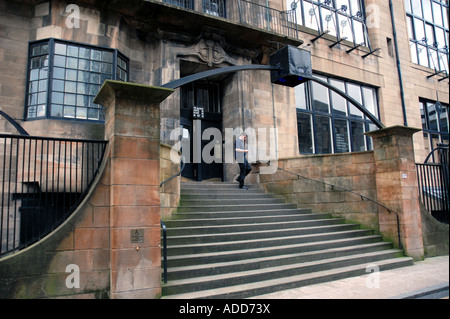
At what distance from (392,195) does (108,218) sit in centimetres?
716

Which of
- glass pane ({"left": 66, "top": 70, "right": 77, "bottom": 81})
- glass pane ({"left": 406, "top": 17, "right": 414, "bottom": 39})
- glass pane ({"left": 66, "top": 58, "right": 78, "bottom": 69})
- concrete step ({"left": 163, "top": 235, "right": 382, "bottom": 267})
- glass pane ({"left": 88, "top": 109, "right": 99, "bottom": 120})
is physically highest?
glass pane ({"left": 406, "top": 17, "right": 414, "bottom": 39})

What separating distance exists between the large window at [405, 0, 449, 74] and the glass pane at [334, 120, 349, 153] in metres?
6.63

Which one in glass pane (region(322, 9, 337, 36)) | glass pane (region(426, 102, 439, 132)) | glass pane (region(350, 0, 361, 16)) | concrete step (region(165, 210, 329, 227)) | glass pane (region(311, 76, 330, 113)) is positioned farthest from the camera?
glass pane (region(426, 102, 439, 132))

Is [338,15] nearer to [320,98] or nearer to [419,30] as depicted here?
[320,98]

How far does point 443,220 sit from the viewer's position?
10.6 m

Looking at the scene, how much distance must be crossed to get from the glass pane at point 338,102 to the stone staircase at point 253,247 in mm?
6959

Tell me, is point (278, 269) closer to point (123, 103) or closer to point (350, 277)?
point (350, 277)

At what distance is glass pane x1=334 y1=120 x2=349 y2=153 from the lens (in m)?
15.1

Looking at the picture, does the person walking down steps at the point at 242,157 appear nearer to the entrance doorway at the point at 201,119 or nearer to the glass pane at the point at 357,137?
the entrance doorway at the point at 201,119

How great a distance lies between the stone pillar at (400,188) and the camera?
8.66 metres

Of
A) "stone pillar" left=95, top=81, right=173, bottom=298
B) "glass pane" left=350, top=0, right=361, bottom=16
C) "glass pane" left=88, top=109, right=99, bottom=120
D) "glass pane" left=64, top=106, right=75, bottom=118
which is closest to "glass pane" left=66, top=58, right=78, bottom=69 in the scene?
"glass pane" left=64, top=106, right=75, bottom=118

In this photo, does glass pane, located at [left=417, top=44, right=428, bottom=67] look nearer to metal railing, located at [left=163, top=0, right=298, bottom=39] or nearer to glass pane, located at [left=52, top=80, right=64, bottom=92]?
metal railing, located at [left=163, top=0, right=298, bottom=39]

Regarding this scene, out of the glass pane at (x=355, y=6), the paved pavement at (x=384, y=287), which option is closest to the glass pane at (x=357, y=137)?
the glass pane at (x=355, y=6)

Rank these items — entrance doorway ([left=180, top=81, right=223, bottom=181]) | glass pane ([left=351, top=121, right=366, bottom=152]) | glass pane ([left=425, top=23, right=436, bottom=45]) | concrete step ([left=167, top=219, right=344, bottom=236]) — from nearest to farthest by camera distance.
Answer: concrete step ([left=167, top=219, right=344, bottom=236]) < entrance doorway ([left=180, top=81, right=223, bottom=181]) < glass pane ([left=351, top=121, right=366, bottom=152]) < glass pane ([left=425, top=23, right=436, bottom=45])
